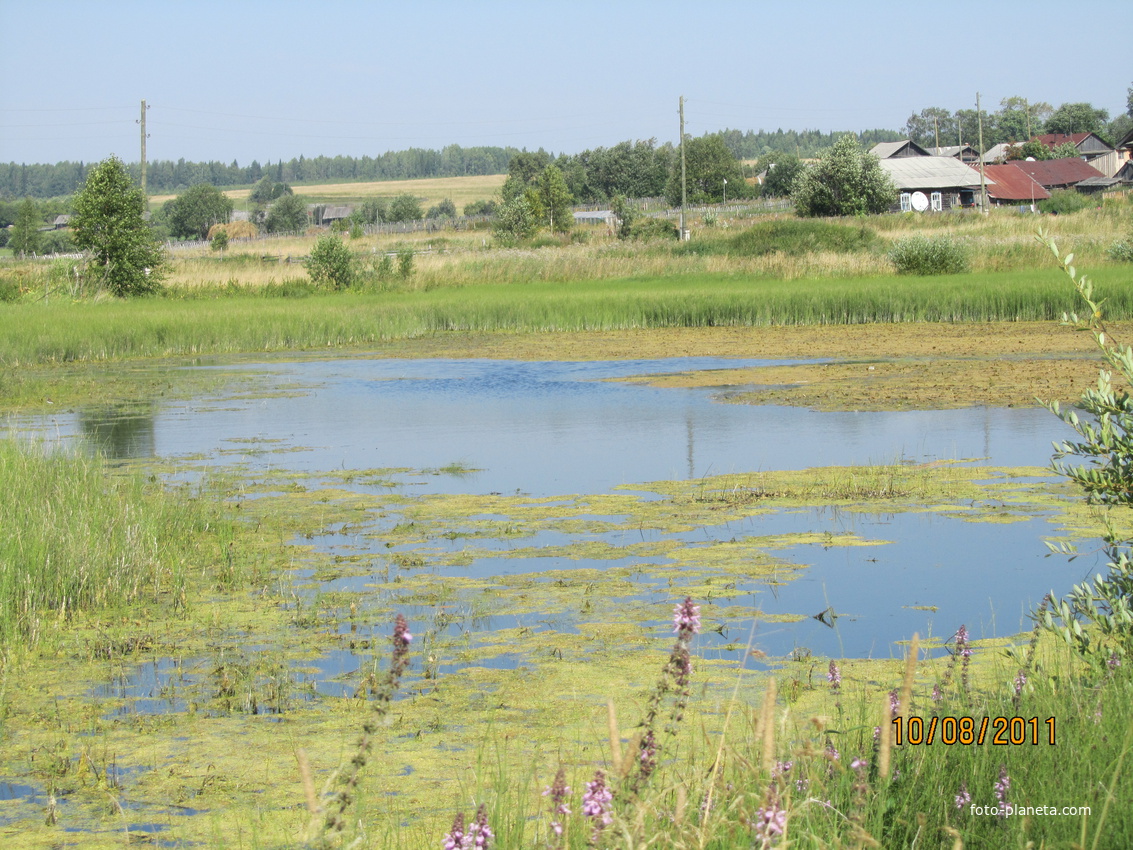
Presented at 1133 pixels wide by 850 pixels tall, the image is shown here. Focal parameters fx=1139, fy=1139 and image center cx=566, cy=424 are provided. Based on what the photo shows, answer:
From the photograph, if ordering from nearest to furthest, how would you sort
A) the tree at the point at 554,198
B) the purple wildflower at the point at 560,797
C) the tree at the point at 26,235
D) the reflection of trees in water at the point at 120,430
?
the purple wildflower at the point at 560,797
the reflection of trees in water at the point at 120,430
the tree at the point at 26,235
the tree at the point at 554,198

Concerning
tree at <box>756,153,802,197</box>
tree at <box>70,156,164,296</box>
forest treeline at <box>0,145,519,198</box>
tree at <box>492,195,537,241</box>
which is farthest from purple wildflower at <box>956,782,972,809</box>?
forest treeline at <box>0,145,519,198</box>

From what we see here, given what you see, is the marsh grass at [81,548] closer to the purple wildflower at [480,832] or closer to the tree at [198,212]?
the purple wildflower at [480,832]

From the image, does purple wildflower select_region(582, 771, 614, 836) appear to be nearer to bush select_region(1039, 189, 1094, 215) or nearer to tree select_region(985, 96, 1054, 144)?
bush select_region(1039, 189, 1094, 215)

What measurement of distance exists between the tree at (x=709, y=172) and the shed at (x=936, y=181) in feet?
57.7

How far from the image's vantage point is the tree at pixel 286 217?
96625 mm

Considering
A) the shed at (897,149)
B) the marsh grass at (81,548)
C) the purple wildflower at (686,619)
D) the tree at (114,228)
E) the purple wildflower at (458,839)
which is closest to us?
the purple wildflower at (458,839)

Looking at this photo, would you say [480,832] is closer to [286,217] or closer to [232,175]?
[286,217]

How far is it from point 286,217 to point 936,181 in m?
55.7

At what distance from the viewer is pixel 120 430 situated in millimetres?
13039

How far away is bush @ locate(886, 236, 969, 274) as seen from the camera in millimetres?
29469

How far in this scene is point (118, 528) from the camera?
6.85 meters

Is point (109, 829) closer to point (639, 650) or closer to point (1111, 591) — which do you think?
point (639, 650)

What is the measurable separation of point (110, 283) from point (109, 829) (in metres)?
31.1

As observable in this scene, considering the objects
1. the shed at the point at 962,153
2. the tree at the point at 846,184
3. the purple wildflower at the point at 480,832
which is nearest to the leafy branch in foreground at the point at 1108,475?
the purple wildflower at the point at 480,832
